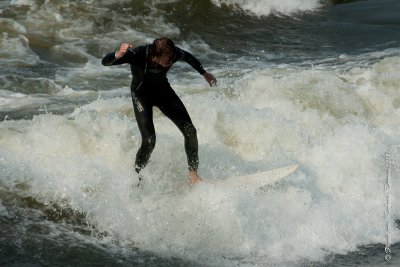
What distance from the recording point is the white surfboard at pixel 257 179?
284 inches

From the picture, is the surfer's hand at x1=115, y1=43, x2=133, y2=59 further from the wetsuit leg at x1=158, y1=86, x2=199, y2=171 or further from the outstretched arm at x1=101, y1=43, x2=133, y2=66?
the wetsuit leg at x1=158, y1=86, x2=199, y2=171

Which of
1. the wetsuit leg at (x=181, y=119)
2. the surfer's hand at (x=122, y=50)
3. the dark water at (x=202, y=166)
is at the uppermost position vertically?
the surfer's hand at (x=122, y=50)

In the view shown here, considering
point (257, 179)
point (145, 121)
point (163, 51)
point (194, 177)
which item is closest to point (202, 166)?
point (194, 177)

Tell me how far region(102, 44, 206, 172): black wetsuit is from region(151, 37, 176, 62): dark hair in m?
0.14

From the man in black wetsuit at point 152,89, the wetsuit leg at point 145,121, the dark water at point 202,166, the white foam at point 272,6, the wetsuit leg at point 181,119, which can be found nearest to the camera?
the dark water at point 202,166

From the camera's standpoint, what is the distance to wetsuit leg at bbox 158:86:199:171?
7133mm

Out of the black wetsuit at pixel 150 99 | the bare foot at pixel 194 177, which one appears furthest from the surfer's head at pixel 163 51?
the bare foot at pixel 194 177

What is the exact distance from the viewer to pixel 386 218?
7449 millimetres

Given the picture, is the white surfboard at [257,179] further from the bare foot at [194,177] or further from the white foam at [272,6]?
the white foam at [272,6]

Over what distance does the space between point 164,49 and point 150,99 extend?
0.75m

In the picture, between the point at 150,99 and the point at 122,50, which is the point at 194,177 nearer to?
the point at 150,99

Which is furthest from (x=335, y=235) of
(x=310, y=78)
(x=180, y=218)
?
(x=310, y=78)

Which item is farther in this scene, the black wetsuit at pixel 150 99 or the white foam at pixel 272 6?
the white foam at pixel 272 6

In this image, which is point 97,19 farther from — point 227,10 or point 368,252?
point 368,252
